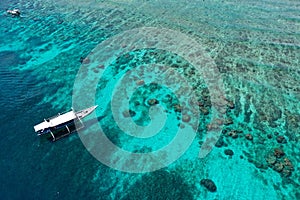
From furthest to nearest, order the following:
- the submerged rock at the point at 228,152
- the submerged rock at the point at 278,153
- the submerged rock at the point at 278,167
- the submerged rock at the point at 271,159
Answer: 1. the submerged rock at the point at 228,152
2. the submerged rock at the point at 278,153
3. the submerged rock at the point at 271,159
4. the submerged rock at the point at 278,167

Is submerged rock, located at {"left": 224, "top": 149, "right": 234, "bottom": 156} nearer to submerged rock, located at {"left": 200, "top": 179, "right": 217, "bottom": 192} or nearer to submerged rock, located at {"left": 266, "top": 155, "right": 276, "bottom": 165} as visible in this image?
submerged rock, located at {"left": 266, "top": 155, "right": 276, "bottom": 165}

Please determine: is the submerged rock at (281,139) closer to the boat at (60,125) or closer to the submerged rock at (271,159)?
the submerged rock at (271,159)

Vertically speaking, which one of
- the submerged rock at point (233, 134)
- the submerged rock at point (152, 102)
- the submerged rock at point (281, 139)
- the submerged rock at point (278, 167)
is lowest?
the submerged rock at point (278, 167)

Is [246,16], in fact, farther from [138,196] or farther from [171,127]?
[138,196]

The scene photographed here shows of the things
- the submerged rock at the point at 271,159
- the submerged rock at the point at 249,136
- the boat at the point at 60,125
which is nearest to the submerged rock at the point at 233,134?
the submerged rock at the point at 249,136

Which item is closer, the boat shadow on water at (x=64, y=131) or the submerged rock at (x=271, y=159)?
the submerged rock at (x=271, y=159)

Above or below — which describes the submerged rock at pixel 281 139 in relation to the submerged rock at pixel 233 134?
above

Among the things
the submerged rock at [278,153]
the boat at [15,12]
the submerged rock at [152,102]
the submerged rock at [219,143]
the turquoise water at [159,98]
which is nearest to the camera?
the turquoise water at [159,98]
